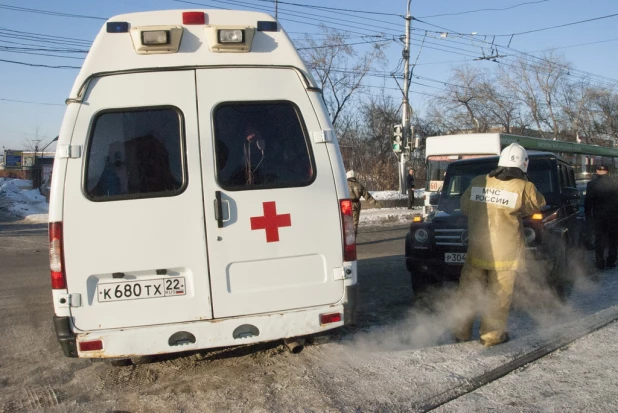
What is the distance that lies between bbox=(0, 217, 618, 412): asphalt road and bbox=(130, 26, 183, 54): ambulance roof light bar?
2469 mm

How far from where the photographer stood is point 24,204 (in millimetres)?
23859

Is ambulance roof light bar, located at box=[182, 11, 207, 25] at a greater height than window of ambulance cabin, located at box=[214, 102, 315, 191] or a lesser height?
greater

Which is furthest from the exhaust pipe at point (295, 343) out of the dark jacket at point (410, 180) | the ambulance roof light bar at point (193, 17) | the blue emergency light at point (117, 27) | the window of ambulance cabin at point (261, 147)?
the dark jacket at point (410, 180)

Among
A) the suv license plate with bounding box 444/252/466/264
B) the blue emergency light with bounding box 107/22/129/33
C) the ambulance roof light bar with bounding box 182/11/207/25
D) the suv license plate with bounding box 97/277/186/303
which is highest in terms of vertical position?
the ambulance roof light bar with bounding box 182/11/207/25

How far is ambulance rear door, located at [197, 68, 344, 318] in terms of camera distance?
12.1ft

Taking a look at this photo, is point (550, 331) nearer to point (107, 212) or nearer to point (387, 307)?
point (387, 307)

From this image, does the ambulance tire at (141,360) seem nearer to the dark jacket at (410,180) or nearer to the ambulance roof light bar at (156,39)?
the ambulance roof light bar at (156,39)

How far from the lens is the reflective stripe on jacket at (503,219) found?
465 centimetres

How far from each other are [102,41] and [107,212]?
46.8 inches

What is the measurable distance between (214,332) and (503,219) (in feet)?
8.77

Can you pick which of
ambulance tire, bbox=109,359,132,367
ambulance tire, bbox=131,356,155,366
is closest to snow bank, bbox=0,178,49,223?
ambulance tire, bbox=109,359,132,367

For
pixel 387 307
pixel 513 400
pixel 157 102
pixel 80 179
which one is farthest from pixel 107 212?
pixel 387 307

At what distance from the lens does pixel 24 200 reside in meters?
25.2

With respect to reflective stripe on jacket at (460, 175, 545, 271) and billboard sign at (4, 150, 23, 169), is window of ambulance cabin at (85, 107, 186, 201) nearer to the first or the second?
reflective stripe on jacket at (460, 175, 545, 271)
